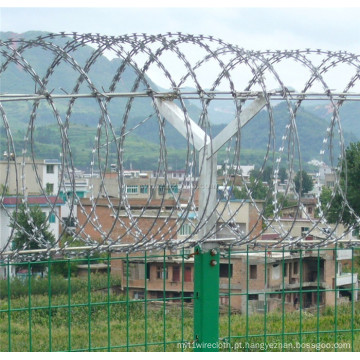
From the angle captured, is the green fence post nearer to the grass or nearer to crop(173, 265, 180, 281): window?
the grass

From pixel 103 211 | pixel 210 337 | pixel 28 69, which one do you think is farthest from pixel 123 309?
pixel 28 69

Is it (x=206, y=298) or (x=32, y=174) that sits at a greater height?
(x=32, y=174)

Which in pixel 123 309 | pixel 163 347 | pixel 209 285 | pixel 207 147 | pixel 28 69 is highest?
pixel 28 69

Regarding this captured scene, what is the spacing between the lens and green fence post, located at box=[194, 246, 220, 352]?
7.68 m

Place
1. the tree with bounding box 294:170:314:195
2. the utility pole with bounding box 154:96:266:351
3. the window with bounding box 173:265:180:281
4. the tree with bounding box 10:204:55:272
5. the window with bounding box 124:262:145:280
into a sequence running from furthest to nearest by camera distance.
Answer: the window with bounding box 124:262:145:280, the window with bounding box 173:265:180:281, the utility pole with bounding box 154:96:266:351, the tree with bounding box 294:170:314:195, the tree with bounding box 10:204:55:272

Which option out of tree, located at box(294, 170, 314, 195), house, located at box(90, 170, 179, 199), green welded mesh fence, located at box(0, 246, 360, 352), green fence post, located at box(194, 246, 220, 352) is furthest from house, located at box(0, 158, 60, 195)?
tree, located at box(294, 170, 314, 195)

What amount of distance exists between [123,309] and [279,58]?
8246 millimetres

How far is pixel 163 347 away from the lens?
27.8 feet

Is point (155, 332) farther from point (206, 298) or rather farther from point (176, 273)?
point (176, 273)

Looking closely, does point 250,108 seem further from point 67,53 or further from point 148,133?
point 148,133

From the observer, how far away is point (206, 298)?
7672mm

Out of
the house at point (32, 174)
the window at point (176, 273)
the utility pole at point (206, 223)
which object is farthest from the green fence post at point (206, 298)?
the window at point (176, 273)

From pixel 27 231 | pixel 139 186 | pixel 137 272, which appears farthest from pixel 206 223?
pixel 137 272

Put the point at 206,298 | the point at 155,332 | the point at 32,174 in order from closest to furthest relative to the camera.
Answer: the point at 206,298, the point at 155,332, the point at 32,174
